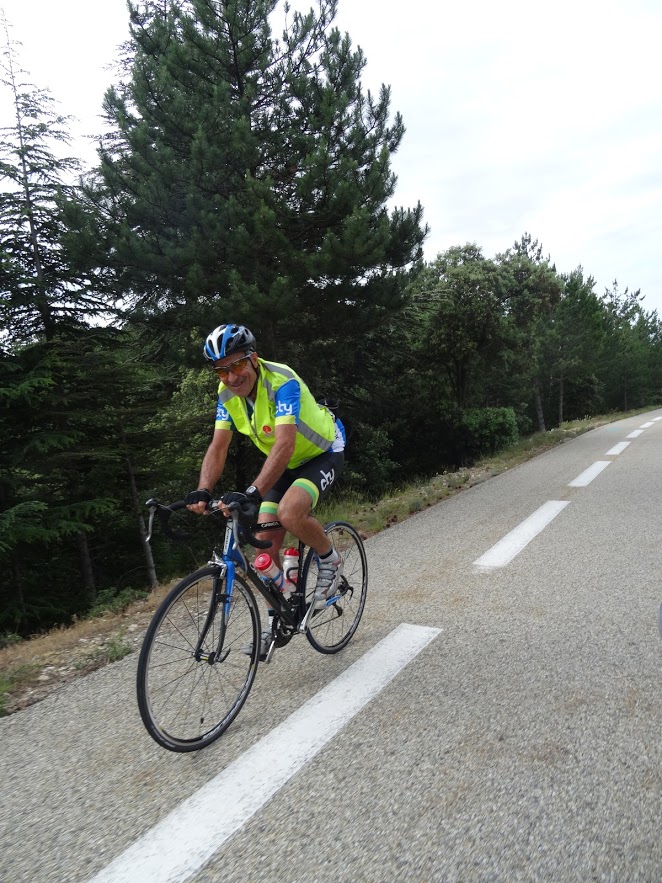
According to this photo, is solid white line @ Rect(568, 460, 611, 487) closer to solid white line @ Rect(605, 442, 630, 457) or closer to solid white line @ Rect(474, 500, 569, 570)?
solid white line @ Rect(605, 442, 630, 457)

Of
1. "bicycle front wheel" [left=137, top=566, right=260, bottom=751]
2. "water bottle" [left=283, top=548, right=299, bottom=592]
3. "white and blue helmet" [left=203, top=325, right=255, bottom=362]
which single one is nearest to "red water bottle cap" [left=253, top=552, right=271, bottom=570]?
"bicycle front wheel" [left=137, top=566, right=260, bottom=751]

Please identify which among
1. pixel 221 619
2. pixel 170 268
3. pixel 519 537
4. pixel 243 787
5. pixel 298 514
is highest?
pixel 170 268

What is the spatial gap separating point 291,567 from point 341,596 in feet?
1.86

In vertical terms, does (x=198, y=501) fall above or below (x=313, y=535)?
above

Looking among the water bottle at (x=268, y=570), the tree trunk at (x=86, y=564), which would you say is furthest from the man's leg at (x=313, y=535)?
the tree trunk at (x=86, y=564)

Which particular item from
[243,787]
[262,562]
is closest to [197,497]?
[262,562]

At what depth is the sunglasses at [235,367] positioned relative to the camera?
10.1ft

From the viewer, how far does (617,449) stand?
1426 centimetres

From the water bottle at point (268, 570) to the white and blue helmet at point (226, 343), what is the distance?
3.44 feet

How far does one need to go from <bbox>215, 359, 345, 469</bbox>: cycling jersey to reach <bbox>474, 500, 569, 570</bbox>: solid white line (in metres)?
2.63

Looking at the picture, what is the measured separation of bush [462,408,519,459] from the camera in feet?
79.4

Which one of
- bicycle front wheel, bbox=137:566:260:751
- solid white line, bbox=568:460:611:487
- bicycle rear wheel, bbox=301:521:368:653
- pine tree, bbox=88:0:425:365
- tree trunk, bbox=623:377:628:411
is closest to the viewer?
bicycle front wheel, bbox=137:566:260:751

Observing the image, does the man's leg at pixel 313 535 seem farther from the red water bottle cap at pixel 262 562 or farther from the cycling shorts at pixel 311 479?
the red water bottle cap at pixel 262 562

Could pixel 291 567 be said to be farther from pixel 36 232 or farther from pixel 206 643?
pixel 36 232
